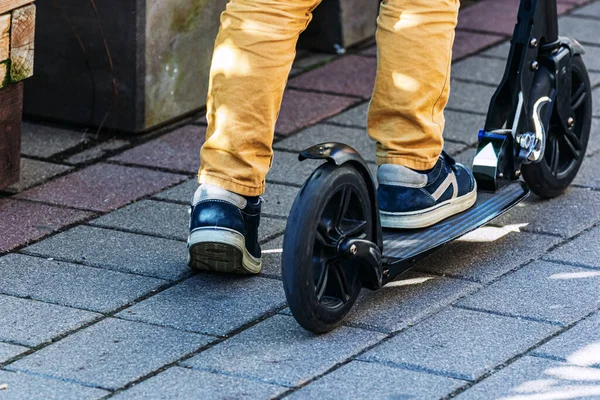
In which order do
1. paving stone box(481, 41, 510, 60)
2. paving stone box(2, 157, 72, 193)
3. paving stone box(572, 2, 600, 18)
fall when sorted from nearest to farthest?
1. paving stone box(2, 157, 72, 193)
2. paving stone box(481, 41, 510, 60)
3. paving stone box(572, 2, 600, 18)

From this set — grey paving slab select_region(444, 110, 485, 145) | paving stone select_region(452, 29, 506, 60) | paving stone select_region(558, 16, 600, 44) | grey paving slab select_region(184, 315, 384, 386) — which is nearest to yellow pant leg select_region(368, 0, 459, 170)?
grey paving slab select_region(184, 315, 384, 386)

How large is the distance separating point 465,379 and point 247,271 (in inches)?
28.9

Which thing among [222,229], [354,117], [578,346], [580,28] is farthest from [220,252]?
[580,28]

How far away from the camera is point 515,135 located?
336 centimetres

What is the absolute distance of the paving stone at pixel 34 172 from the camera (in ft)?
12.4

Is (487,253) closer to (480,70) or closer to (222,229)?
(222,229)

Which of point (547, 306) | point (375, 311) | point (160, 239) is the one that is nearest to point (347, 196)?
point (375, 311)

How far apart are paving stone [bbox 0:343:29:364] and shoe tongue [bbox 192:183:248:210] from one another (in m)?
0.57

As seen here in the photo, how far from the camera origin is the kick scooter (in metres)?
2.63

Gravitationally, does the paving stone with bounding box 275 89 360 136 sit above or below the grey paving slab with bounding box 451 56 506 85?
below

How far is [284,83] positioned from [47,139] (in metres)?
1.54

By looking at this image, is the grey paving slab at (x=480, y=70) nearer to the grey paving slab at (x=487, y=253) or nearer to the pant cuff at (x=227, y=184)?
the grey paving slab at (x=487, y=253)

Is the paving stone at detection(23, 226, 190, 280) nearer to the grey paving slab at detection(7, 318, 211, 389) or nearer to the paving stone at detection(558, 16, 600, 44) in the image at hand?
the grey paving slab at detection(7, 318, 211, 389)

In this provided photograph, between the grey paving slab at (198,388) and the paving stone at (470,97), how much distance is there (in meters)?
2.28
